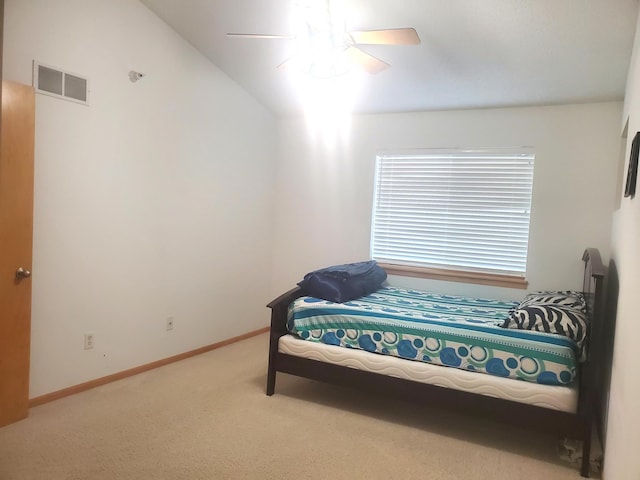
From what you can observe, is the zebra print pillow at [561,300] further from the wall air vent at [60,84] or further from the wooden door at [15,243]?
the wall air vent at [60,84]

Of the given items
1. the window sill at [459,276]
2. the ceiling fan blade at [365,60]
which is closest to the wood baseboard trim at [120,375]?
the window sill at [459,276]

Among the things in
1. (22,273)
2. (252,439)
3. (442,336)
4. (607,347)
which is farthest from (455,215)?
(22,273)

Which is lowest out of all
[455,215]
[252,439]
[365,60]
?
[252,439]

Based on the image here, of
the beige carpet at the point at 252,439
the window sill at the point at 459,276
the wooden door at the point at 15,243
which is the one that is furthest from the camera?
the window sill at the point at 459,276

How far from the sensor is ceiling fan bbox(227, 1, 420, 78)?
2.52 metres

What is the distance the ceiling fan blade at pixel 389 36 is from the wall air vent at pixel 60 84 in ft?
5.90

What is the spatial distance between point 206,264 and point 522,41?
3035mm

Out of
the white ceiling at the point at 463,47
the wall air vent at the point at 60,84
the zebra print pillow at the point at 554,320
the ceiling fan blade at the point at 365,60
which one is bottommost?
the zebra print pillow at the point at 554,320

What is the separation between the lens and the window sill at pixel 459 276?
3.90 metres

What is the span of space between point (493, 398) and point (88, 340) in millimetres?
2675

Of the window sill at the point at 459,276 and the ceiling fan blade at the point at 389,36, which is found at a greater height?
the ceiling fan blade at the point at 389,36

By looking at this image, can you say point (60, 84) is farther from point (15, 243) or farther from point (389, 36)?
point (389, 36)

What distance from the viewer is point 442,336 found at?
9.21 ft

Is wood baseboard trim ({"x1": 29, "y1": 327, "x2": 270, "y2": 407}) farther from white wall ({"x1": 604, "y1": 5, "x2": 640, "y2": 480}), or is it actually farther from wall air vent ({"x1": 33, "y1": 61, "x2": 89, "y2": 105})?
white wall ({"x1": 604, "y1": 5, "x2": 640, "y2": 480})
